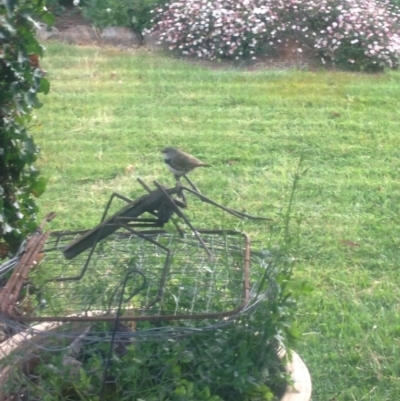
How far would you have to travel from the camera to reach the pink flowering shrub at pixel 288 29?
8.45 metres

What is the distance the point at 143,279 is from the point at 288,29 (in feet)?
22.3

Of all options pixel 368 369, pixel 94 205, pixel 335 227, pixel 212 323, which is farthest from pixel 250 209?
pixel 212 323

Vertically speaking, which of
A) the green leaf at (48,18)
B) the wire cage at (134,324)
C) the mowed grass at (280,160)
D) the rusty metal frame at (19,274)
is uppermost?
the green leaf at (48,18)

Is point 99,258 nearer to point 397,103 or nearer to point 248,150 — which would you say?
point 248,150

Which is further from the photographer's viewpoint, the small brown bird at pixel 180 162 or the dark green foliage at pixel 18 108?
the dark green foliage at pixel 18 108

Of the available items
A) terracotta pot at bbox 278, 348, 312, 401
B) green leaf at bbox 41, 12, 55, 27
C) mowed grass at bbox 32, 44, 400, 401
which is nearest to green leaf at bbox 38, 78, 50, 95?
green leaf at bbox 41, 12, 55, 27

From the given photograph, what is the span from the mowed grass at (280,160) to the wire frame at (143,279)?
0.95 feet

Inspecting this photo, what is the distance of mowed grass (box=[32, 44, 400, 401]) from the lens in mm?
3570

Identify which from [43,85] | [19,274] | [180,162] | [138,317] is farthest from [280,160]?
[138,317]

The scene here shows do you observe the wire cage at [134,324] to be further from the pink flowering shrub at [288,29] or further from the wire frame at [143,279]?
the pink flowering shrub at [288,29]

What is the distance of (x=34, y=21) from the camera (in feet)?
9.80

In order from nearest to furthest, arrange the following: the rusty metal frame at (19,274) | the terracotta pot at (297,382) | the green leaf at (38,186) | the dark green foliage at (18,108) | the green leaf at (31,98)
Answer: the rusty metal frame at (19,274)
the terracotta pot at (297,382)
the dark green foliage at (18,108)
the green leaf at (31,98)
the green leaf at (38,186)

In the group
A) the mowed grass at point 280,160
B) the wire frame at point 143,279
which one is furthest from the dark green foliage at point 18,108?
the mowed grass at point 280,160

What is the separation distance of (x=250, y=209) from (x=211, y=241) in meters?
2.07
